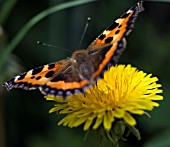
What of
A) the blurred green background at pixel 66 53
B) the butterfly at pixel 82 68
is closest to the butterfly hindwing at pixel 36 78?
the butterfly at pixel 82 68

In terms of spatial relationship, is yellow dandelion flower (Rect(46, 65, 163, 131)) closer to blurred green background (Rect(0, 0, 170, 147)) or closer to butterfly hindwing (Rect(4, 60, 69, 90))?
butterfly hindwing (Rect(4, 60, 69, 90))

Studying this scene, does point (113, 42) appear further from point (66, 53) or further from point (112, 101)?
point (66, 53)

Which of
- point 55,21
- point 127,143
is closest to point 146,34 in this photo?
point 55,21

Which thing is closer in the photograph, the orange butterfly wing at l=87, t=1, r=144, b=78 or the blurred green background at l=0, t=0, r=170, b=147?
the orange butterfly wing at l=87, t=1, r=144, b=78

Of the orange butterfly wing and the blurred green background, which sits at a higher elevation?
the blurred green background

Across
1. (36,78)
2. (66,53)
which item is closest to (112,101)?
(36,78)

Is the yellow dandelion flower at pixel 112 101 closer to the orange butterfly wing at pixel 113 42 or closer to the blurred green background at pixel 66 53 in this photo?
the orange butterfly wing at pixel 113 42

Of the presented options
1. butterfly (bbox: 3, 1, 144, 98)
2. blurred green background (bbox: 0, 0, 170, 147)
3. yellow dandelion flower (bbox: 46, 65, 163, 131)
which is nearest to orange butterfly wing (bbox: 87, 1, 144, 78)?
butterfly (bbox: 3, 1, 144, 98)
